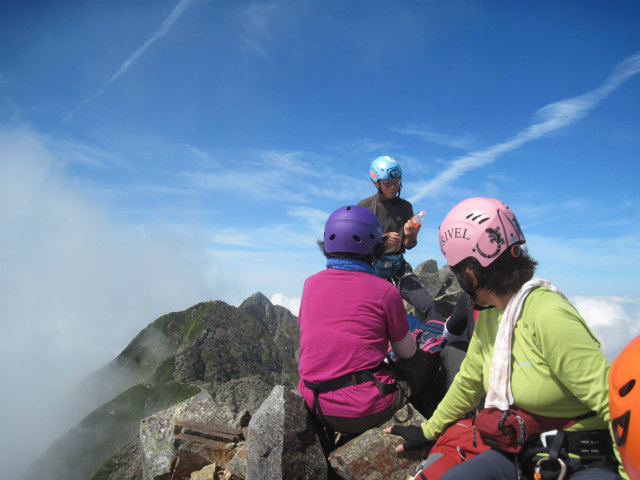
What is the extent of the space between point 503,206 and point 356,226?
262 cm

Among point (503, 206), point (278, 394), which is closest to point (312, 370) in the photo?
point (278, 394)

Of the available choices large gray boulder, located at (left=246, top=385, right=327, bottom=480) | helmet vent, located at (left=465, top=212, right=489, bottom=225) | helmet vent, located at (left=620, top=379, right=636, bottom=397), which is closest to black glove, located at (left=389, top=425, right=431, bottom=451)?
large gray boulder, located at (left=246, top=385, right=327, bottom=480)

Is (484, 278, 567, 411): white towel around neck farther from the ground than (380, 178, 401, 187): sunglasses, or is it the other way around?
(380, 178, 401, 187): sunglasses

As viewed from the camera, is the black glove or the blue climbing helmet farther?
the blue climbing helmet

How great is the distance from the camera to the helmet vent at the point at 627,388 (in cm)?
309

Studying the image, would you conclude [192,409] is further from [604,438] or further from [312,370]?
[604,438]

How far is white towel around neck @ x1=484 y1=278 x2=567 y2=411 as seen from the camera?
4.14 meters

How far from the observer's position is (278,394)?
252 inches

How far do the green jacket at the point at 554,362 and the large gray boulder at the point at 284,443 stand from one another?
2.99 metres

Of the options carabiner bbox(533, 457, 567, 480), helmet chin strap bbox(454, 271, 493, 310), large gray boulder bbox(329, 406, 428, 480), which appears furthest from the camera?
large gray boulder bbox(329, 406, 428, 480)

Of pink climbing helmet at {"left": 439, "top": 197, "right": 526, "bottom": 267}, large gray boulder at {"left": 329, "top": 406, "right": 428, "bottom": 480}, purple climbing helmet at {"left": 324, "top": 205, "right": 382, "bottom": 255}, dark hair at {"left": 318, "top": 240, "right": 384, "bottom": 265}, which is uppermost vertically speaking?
purple climbing helmet at {"left": 324, "top": 205, "right": 382, "bottom": 255}

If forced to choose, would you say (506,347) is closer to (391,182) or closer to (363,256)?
(363,256)

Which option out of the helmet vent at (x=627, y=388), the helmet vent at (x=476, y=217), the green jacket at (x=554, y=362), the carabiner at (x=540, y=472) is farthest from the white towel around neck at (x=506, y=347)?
the helmet vent at (x=627, y=388)

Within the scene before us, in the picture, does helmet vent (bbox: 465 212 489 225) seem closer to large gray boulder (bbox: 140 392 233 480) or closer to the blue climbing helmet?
the blue climbing helmet
